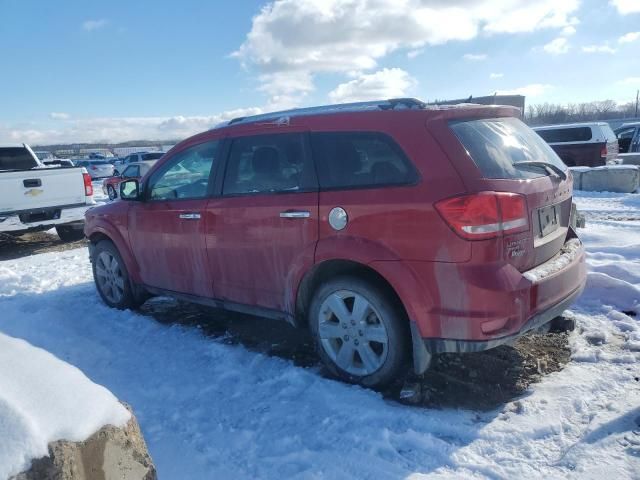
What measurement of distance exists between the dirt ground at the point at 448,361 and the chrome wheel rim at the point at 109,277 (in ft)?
1.78

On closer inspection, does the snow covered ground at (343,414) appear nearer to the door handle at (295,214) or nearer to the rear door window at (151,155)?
the door handle at (295,214)

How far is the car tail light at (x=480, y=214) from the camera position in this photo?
296cm

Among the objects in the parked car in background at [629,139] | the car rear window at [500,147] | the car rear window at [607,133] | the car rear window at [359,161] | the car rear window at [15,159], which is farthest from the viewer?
the parked car in background at [629,139]

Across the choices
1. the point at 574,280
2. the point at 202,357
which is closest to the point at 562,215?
the point at 574,280

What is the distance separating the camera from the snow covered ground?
107 inches

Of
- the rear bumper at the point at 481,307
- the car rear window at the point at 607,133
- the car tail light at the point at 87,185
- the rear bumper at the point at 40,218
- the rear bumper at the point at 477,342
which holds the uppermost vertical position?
the car rear window at the point at 607,133

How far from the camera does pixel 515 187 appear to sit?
3098mm

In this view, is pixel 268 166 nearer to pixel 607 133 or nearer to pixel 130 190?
pixel 130 190

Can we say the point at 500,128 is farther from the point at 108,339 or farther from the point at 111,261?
the point at 111,261

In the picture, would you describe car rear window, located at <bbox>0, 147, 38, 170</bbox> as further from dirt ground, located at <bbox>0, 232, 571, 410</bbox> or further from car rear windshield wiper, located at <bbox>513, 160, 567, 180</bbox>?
car rear windshield wiper, located at <bbox>513, 160, 567, 180</bbox>

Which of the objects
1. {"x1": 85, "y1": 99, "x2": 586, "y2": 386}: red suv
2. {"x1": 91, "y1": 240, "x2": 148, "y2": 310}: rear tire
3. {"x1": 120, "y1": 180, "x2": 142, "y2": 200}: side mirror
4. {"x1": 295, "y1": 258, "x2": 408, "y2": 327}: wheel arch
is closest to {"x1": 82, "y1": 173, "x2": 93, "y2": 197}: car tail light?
{"x1": 91, "y1": 240, "x2": 148, "y2": 310}: rear tire

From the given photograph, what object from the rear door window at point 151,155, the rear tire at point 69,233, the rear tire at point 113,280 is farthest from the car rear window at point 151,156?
the rear tire at point 113,280

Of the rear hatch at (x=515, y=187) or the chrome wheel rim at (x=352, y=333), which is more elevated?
the rear hatch at (x=515, y=187)

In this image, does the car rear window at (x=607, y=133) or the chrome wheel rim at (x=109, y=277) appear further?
the car rear window at (x=607, y=133)
